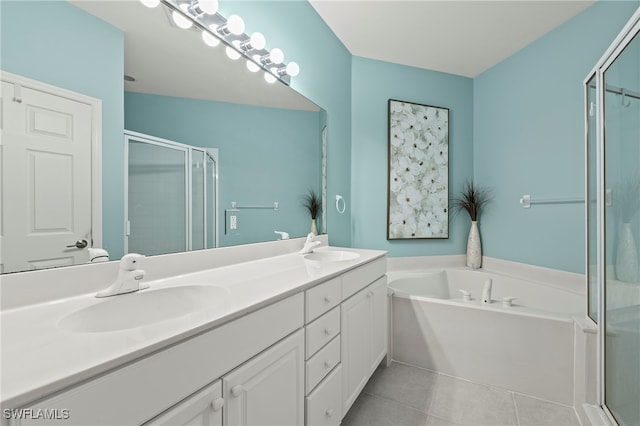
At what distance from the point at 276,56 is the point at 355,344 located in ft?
5.53

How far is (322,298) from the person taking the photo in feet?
3.99

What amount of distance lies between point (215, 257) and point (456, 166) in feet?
8.13

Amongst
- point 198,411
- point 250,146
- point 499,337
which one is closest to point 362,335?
point 499,337

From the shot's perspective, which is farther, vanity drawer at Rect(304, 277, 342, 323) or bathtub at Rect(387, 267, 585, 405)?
bathtub at Rect(387, 267, 585, 405)

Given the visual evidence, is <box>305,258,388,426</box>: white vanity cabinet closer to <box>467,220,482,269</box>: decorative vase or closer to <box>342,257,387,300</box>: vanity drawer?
<box>342,257,387,300</box>: vanity drawer

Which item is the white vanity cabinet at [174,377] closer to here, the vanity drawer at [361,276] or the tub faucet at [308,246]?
the vanity drawer at [361,276]

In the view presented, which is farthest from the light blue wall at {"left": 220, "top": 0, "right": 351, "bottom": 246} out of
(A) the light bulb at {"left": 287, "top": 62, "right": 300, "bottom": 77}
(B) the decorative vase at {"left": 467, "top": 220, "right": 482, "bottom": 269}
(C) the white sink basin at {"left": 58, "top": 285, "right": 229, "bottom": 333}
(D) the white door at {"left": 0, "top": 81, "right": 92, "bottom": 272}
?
(C) the white sink basin at {"left": 58, "top": 285, "right": 229, "bottom": 333}

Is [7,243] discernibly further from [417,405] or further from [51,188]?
[417,405]

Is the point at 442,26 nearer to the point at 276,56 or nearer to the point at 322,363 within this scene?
the point at 276,56

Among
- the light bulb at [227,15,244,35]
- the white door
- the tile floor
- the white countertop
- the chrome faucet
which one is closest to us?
the white countertop

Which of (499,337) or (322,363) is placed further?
(499,337)

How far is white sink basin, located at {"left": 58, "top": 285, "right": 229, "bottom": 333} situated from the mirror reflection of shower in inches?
8.5

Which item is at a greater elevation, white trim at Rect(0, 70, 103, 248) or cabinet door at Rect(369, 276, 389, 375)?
white trim at Rect(0, 70, 103, 248)

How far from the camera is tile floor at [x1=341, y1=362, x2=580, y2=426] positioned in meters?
1.51
